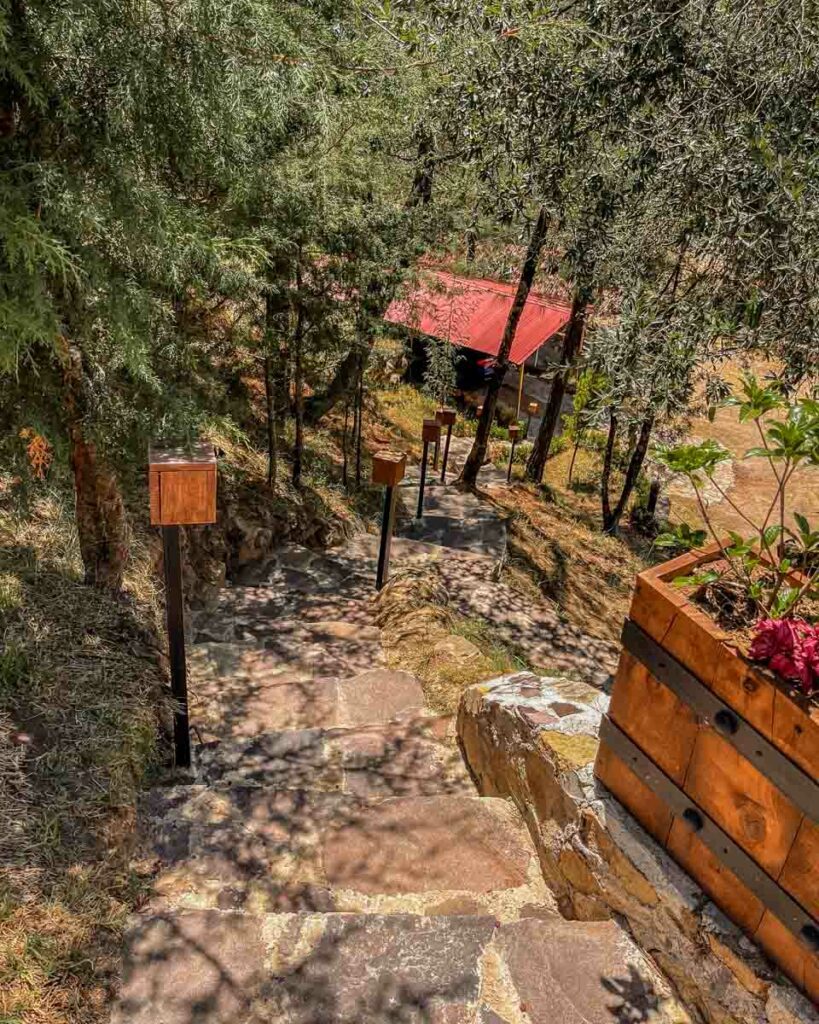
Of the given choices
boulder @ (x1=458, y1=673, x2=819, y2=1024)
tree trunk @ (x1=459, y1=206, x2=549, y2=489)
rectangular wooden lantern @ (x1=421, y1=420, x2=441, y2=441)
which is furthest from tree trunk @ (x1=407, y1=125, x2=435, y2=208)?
boulder @ (x1=458, y1=673, x2=819, y2=1024)

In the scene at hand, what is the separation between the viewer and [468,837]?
3.46 metres

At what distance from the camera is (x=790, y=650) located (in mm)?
2053

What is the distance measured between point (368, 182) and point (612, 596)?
301 inches

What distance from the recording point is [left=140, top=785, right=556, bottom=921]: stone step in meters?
3.12

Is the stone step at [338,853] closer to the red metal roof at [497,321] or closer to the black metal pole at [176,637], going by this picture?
the black metal pole at [176,637]

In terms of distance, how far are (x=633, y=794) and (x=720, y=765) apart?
0.52 metres

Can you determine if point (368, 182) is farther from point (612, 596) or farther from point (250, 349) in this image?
point (612, 596)

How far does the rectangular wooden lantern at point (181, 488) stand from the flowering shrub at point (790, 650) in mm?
2532

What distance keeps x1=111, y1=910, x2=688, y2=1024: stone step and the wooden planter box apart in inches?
18.8

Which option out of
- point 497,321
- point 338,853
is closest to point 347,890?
point 338,853

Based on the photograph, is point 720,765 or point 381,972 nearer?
point 720,765

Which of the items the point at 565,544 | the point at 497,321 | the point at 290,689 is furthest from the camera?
the point at 497,321

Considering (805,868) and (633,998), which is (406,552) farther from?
(805,868)

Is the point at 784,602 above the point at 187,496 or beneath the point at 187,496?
above
